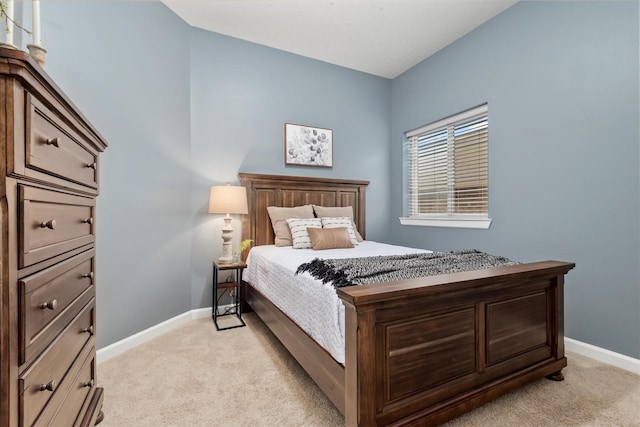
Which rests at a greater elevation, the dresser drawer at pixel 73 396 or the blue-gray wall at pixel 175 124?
the blue-gray wall at pixel 175 124

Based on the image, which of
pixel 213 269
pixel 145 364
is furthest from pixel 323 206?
pixel 145 364

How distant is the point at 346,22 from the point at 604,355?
3.46 meters

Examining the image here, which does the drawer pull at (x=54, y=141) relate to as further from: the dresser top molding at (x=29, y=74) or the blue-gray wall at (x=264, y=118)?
the blue-gray wall at (x=264, y=118)

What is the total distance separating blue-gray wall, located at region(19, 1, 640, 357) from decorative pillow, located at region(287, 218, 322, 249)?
73 centimetres

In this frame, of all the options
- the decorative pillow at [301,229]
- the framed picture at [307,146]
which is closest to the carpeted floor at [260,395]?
the decorative pillow at [301,229]

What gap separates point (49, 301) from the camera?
Result: 0.85m

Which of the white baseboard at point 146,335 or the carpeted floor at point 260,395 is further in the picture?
the white baseboard at point 146,335

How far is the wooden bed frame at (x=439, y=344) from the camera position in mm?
1194

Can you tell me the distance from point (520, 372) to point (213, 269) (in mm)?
2621

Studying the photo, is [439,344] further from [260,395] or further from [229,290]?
[229,290]

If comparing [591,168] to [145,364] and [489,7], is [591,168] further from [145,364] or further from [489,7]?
[145,364]

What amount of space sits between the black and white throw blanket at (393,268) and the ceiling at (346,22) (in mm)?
2276

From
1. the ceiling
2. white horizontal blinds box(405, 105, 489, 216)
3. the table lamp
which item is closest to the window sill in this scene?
white horizontal blinds box(405, 105, 489, 216)

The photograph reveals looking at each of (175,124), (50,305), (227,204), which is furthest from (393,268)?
(175,124)
